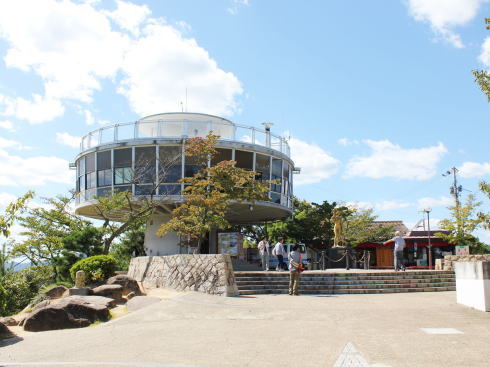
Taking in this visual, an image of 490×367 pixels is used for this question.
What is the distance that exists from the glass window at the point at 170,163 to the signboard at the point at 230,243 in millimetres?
4518

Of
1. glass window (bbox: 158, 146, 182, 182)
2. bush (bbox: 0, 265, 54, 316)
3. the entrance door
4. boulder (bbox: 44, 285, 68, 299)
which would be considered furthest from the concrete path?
the entrance door

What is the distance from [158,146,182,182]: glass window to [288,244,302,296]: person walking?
11.4 metres

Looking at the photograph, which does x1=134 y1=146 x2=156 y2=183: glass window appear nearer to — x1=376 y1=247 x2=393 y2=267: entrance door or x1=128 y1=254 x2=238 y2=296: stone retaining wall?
x1=128 y1=254 x2=238 y2=296: stone retaining wall

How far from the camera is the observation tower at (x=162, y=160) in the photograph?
24.3 metres

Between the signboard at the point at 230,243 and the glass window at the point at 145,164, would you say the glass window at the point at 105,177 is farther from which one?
the signboard at the point at 230,243

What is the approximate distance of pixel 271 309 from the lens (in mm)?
10914

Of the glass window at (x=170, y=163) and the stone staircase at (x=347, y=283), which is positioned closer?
the stone staircase at (x=347, y=283)

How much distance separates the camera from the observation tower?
24.3 m

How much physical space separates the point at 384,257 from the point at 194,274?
2312 centimetres

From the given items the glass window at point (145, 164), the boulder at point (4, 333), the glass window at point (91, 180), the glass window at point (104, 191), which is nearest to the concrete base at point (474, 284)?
the boulder at point (4, 333)

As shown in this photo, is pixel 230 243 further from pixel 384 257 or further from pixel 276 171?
pixel 384 257

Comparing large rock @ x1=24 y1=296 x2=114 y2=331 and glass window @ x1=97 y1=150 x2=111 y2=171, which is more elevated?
glass window @ x1=97 y1=150 x2=111 y2=171

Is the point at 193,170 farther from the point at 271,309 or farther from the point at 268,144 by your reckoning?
the point at 271,309

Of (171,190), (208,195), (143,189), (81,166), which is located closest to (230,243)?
(171,190)
